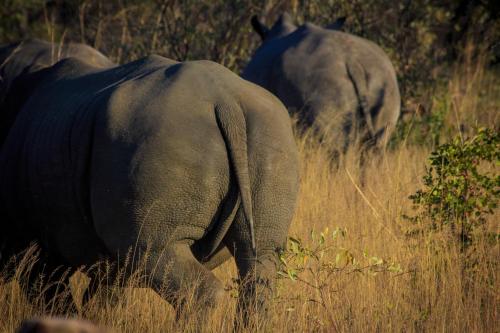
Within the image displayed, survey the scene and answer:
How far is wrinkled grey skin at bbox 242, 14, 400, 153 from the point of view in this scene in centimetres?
819

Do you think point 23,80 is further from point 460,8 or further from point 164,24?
point 460,8

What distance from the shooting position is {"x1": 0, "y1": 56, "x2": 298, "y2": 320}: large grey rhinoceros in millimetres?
3656

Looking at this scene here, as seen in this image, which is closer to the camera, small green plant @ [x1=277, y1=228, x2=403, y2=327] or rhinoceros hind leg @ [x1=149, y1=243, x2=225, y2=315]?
rhinoceros hind leg @ [x1=149, y1=243, x2=225, y2=315]

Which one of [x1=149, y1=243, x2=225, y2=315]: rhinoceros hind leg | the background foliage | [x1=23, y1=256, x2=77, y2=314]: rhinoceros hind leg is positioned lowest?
the background foliage

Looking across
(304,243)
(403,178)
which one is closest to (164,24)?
(403,178)

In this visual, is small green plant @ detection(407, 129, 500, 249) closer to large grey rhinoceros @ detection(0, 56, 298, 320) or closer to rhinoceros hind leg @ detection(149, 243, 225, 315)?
large grey rhinoceros @ detection(0, 56, 298, 320)

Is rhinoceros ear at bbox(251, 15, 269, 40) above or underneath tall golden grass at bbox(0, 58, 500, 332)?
underneath

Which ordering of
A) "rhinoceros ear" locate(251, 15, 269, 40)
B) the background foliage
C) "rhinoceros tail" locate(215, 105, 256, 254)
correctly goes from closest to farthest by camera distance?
"rhinoceros tail" locate(215, 105, 256, 254), "rhinoceros ear" locate(251, 15, 269, 40), the background foliage

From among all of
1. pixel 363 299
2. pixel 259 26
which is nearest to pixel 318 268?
pixel 363 299

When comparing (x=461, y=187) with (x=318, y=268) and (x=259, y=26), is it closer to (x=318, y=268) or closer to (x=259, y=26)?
(x=318, y=268)

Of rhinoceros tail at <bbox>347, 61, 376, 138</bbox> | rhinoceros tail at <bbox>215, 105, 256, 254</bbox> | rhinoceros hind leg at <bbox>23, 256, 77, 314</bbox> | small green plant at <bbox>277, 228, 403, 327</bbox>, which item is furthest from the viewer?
rhinoceros tail at <bbox>347, 61, 376, 138</bbox>

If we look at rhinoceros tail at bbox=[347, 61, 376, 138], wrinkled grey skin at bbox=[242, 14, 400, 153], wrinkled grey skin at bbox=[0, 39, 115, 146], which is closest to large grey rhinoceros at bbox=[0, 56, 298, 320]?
wrinkled grey skin at bbox=[0, 39, 115, 146]

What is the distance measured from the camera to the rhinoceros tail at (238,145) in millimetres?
3648

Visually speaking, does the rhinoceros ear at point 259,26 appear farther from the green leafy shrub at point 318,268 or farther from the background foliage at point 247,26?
the green leafy shrub at point 318,268
